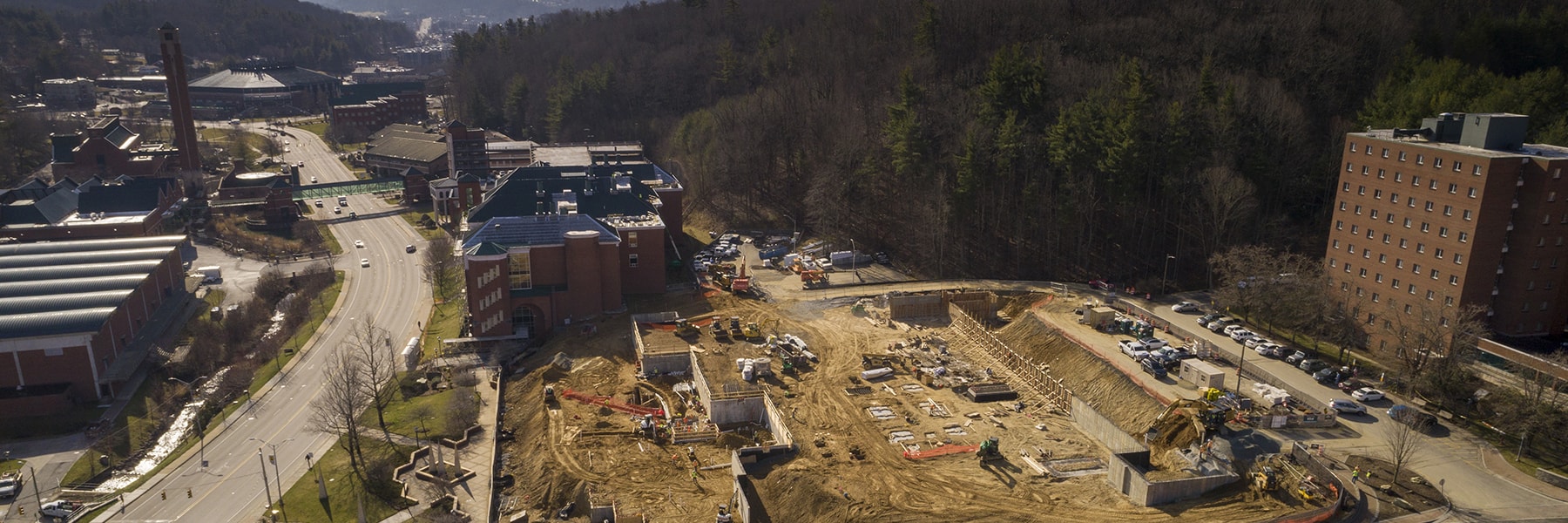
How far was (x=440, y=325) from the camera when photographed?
62.3 m

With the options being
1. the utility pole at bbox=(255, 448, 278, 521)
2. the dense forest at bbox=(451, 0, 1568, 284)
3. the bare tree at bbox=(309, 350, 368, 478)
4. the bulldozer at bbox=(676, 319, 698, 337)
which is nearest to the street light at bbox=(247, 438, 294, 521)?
the utility pole at bbox=(255, 448, 278, 521)

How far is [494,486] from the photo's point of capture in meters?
41.4

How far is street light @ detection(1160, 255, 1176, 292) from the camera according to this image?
191 ft

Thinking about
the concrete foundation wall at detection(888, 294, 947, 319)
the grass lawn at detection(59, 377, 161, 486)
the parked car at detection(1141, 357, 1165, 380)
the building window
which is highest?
the building window

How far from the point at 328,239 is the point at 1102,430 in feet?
233

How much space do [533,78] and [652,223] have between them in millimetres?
79845

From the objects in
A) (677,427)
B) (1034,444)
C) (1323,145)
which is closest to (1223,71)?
(1323,145)

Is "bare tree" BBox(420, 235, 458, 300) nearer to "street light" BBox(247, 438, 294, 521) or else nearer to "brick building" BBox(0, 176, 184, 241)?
"street light" BBox(247, 438, 294, 521)

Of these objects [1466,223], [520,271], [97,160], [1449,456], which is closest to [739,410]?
[520,271]

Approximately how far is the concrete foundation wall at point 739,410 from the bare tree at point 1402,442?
83.5 feet

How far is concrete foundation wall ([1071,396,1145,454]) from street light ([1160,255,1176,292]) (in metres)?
16.6

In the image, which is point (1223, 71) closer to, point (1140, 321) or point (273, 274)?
point (1140, 321)

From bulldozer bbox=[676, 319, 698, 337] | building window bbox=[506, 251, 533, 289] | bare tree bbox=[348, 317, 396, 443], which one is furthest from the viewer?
building window bbox=[506, 251, 533, 289]

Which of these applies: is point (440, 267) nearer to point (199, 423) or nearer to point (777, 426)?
point (199, 423)
